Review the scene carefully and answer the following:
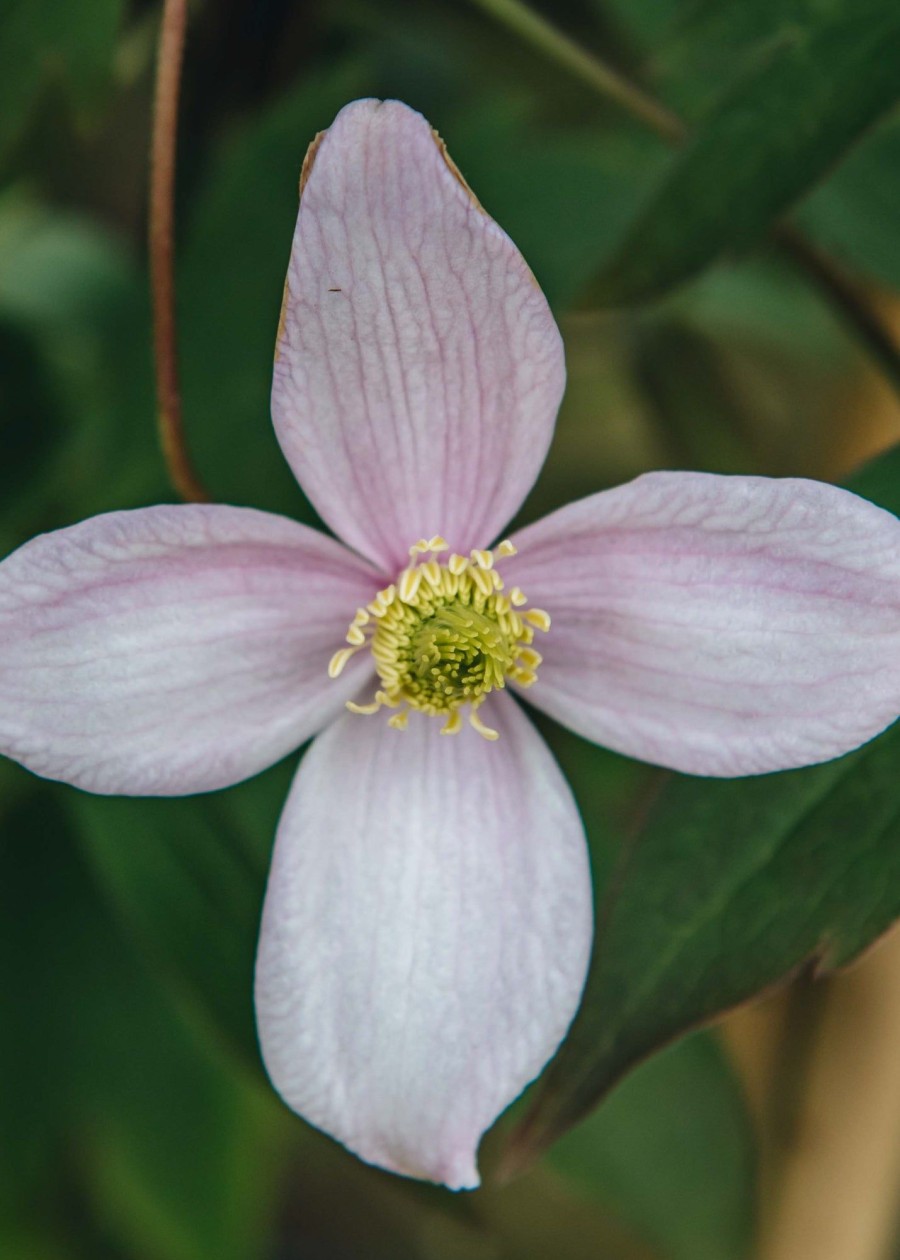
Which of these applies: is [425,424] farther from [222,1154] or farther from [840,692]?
[222,1154]

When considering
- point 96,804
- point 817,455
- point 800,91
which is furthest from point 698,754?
point 817,455

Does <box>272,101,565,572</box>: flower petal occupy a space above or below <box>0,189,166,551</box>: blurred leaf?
below

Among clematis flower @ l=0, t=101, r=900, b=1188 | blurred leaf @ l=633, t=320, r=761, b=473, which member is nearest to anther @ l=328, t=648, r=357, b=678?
clematis flower @ l=0, t=101, r=900, b=1188

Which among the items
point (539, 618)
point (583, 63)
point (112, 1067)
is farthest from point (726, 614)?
point (112, 1067)

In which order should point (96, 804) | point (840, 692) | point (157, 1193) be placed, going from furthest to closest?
point (157, 1193)
point (96, 804)
point (840, 692)

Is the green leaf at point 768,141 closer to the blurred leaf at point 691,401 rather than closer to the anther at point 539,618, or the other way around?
the anther at point 539,618

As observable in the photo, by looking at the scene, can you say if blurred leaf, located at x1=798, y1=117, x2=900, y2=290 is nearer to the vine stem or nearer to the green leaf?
the vine stem
